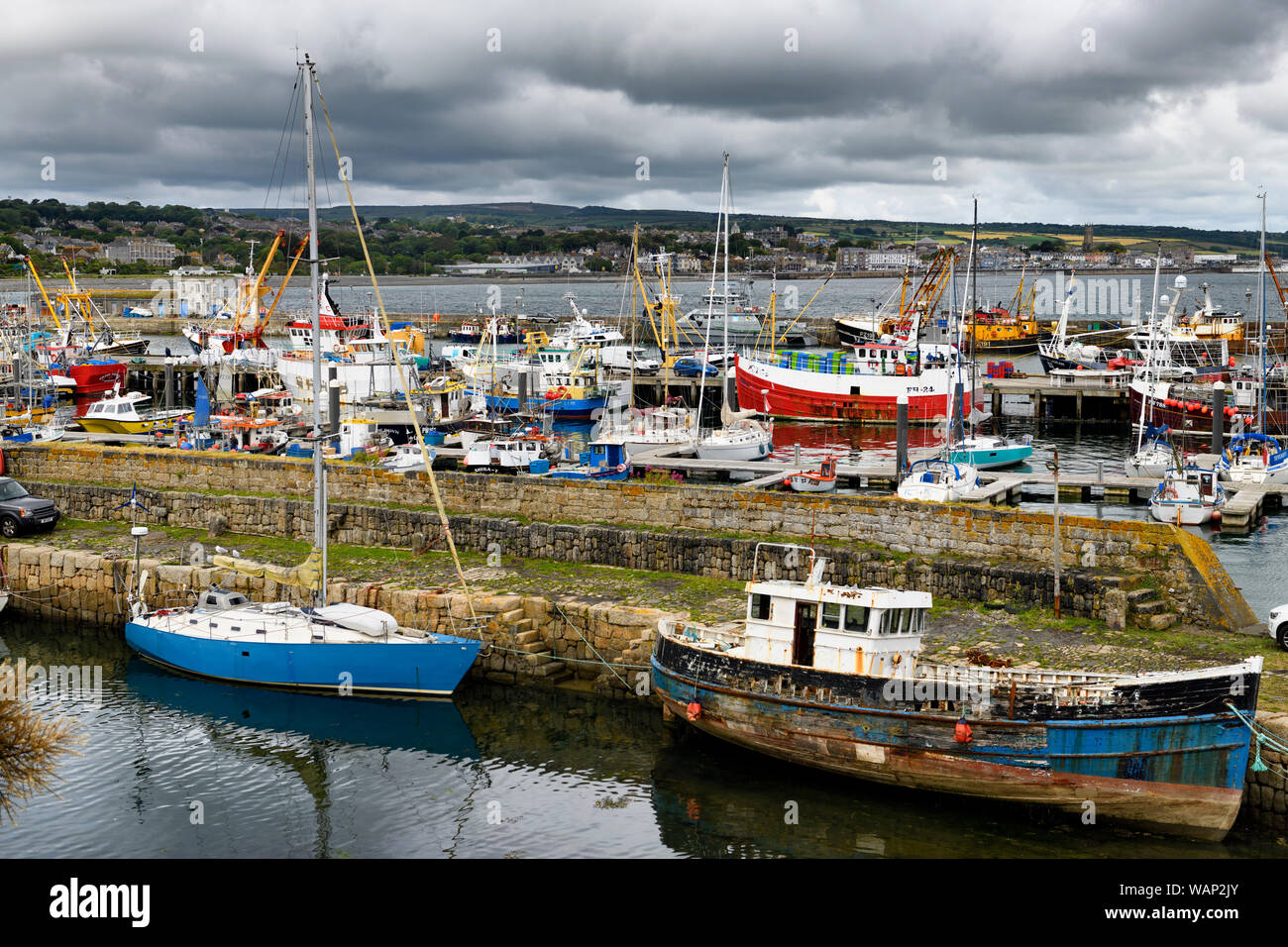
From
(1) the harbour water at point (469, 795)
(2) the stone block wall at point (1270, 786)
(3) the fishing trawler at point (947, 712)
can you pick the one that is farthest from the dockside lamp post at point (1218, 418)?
(1) the harbour water at point (469, 795)

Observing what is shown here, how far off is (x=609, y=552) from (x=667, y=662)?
6.44 meters

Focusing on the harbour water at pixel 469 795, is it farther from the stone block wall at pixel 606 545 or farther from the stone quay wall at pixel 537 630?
the stone block wall at pixel 606 545

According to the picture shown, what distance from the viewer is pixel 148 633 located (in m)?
22.9

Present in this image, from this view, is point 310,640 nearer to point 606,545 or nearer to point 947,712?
point 606,545

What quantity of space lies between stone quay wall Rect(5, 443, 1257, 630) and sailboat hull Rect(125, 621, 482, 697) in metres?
5.36

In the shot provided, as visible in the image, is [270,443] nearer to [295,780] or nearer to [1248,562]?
[295,780]

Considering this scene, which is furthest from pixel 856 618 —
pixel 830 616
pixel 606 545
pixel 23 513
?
pixel 23 513

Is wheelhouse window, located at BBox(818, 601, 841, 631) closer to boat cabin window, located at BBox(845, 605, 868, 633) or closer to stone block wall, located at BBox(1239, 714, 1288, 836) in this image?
boat cabin window, located at BBox(845, 605, 868, 633)

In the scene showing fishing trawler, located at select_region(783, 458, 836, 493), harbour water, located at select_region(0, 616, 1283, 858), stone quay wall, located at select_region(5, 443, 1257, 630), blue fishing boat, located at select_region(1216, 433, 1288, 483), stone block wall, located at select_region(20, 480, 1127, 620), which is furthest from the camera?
blue fishing boat, located at select_region(1216, 433, 1288, 483)

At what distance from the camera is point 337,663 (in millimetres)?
20797

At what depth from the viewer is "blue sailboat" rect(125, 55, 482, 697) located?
803 inches

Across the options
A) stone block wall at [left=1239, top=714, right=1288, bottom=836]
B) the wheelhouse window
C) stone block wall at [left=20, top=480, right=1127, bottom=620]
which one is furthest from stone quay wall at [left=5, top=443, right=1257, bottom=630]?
the wheelhouse window

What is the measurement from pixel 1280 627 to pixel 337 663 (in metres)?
14.6
